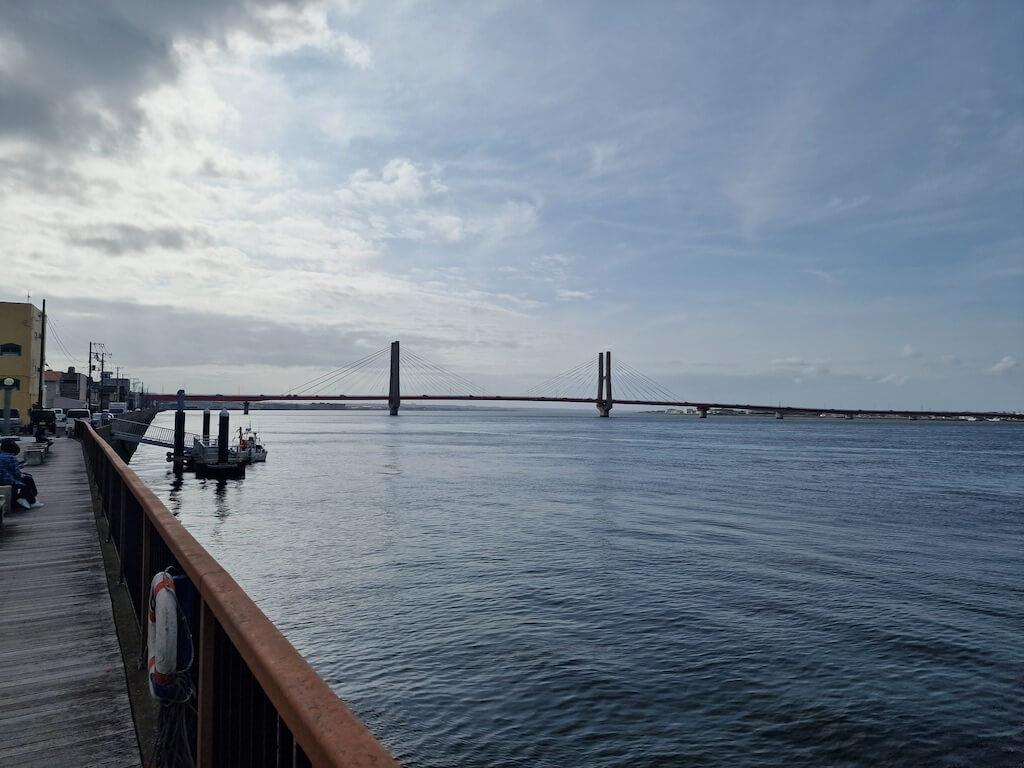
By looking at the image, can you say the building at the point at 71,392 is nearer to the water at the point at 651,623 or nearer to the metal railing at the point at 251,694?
the water at the point at 651,623

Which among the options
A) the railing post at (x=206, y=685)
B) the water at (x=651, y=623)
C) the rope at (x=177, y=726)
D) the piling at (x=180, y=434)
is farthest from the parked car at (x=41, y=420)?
the railing post at (x=206, y=685)

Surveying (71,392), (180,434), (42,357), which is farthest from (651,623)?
(71,392)

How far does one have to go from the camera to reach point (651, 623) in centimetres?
1338

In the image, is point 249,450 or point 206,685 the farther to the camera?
point 249,450

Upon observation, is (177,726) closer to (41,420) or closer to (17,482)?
(17,482)

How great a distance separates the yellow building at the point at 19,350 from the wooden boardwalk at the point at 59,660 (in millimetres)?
45722

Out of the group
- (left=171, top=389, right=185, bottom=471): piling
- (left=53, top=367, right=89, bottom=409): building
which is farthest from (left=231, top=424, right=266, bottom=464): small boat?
(left=53, top=367, right=89, bottom=409): building

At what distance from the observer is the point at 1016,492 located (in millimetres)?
39406

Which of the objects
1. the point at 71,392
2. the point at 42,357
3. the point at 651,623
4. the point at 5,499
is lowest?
the point at 651,623

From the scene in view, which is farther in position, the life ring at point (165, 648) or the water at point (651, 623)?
the water at point (651, 623)

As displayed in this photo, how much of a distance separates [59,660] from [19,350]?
53083 millimetres

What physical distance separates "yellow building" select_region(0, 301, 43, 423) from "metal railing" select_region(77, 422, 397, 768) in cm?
5310

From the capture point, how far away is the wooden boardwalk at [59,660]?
4.20 metres

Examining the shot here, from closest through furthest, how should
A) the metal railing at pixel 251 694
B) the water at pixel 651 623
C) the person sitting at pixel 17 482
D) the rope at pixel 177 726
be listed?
the metal railing at pixel 251 694, the rope at pixel 177 726, the water at pixel 651 623, the person sitting at pixel 17 482
